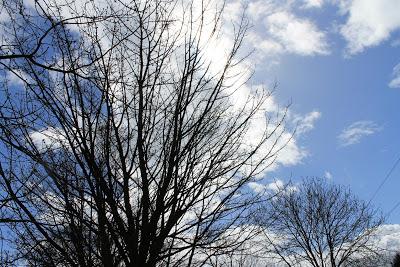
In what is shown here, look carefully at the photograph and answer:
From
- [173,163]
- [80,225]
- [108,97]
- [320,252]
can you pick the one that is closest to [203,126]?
[173,163]

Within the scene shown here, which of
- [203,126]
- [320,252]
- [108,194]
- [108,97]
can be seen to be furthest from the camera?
[320,252]

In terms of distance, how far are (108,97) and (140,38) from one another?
808mm

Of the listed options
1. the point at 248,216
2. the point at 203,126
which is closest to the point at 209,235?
the point at 248,216

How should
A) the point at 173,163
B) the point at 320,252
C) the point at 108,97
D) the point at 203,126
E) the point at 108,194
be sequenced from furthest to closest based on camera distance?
the point at 320,252, the point at 203,126, the point at 108,97, the point at 173,163, the point at 108,194

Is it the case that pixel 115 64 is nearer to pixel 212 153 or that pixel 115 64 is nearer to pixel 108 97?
pixel 108 97

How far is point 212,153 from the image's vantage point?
433cm

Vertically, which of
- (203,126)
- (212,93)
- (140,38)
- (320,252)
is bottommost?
(203,126)

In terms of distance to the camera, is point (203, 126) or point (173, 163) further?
point (203, 126)

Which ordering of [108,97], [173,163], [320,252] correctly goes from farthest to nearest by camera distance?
[320,252]
[108,97]
[173,163]

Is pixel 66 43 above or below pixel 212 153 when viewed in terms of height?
above

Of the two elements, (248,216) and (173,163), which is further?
(248,216)

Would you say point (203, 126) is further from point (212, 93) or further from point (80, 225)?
point (80, 225)

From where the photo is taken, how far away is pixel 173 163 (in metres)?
3.76

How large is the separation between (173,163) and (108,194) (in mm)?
676
